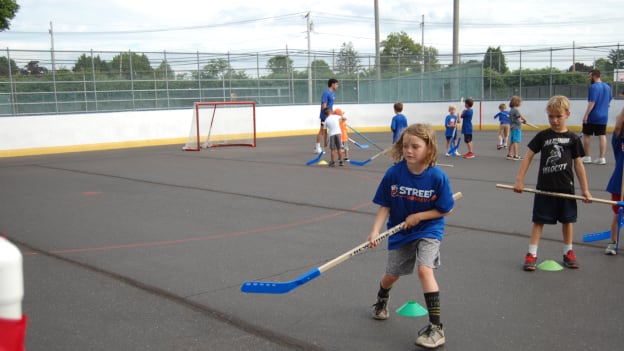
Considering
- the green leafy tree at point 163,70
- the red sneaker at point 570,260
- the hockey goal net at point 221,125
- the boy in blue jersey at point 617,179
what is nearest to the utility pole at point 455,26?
the hockey goal net at point 221,125

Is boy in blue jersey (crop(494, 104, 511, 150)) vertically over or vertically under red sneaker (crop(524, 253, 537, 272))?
over

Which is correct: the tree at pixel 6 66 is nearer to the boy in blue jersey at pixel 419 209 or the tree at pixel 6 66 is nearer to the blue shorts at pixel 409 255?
the boy in blue jersey at pixel 419 209

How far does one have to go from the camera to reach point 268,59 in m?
27.4

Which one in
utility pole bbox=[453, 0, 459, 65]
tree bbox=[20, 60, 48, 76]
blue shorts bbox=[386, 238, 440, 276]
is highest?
utility pole bbox=[453, 0, 459, 65]

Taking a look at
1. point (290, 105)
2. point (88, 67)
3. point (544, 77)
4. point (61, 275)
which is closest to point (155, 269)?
point (61, 275)

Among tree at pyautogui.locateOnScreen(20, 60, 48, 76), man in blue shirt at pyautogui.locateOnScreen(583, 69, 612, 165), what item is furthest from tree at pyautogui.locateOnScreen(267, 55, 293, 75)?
man in blue shirt at pyautogui.locateOnScreen(583, 69, 612, 165)

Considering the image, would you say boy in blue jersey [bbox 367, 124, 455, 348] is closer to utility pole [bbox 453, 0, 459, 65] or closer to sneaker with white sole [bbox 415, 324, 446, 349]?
sneaker with white sole [bbox 415, 324, 446, 349]

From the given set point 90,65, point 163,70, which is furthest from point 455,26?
point 90,65

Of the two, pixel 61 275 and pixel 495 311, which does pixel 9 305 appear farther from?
pixel 61 275

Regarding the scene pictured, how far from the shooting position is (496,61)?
28734mm

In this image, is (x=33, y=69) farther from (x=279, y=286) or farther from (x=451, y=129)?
(x=279, y=286)

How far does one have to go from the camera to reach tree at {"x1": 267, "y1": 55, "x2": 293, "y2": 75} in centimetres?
2755

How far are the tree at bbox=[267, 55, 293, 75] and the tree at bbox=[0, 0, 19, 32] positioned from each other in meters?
10.9

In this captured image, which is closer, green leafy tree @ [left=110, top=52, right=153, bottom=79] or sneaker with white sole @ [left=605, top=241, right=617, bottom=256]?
sneaker with white sole @ [left=605, top=241, right=617, bottom=256]
